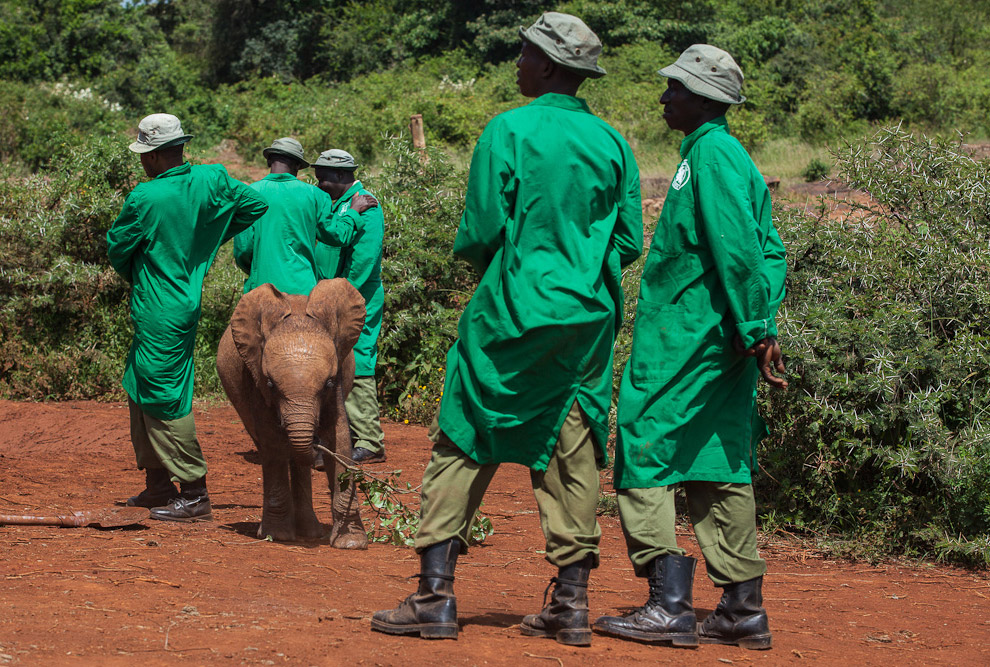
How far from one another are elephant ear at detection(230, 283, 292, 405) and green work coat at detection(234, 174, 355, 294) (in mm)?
1352

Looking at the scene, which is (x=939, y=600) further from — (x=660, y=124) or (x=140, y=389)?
(x=660, y=124)

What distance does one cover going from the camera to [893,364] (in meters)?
5.81

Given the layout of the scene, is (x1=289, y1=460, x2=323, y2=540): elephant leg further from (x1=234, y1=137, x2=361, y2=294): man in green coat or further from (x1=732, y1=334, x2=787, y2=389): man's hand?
(x1=732, y1=334, x2=787, y2=389): man's hand

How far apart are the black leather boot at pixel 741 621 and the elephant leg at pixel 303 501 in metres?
2.39

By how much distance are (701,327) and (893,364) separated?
2.46m

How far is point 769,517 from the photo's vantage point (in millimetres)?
6234

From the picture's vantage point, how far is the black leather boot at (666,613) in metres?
3.70

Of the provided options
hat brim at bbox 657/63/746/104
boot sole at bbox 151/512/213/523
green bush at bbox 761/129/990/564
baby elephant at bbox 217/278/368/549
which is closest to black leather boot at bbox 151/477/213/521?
boot sole at bbox 151/512/213/523

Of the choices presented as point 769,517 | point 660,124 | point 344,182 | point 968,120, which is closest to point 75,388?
point 344,182

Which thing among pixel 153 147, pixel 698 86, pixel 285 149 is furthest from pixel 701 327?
pixel 285 149

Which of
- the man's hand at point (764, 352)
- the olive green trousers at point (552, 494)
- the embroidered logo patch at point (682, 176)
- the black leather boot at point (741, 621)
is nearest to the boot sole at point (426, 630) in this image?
the olive green trousers at point (552, 494)

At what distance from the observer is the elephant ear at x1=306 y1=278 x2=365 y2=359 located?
208 inches

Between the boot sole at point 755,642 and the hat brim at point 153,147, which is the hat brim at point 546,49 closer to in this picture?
the boot sole at point 755,642

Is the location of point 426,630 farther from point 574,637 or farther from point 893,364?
point 893,364
